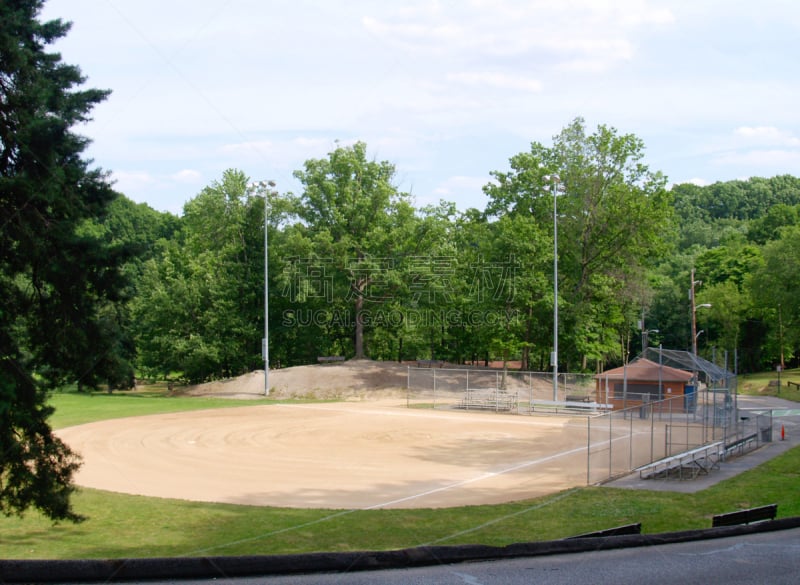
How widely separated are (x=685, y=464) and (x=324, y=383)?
35.6 m

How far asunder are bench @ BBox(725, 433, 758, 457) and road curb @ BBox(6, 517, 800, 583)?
16.2 m

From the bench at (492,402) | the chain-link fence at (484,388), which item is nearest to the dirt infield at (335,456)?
the bench at (492,402)

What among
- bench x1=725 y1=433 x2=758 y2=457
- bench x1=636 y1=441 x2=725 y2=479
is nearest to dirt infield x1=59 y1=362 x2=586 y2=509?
bench x1=636 y1=441 x2=725 y2=479

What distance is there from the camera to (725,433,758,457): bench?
957 inches

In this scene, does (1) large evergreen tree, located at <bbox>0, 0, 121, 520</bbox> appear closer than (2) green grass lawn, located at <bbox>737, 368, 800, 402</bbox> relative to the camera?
Yes

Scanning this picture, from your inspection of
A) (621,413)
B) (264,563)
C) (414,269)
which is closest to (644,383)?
(621,413)

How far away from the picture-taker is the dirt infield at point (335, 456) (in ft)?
62.7

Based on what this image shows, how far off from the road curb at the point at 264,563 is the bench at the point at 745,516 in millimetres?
2946

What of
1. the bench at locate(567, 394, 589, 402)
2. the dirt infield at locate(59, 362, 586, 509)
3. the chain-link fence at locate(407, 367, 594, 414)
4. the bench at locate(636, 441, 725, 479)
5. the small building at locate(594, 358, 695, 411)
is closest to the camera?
the dirt infield at locate(59, 362, 586, 509)

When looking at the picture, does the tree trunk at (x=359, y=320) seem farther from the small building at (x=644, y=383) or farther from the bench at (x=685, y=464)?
the bench at (x=685, y=464)

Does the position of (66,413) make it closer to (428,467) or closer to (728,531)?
(428,467)

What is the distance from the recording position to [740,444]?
26.0m

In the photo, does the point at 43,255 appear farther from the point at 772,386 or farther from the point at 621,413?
the point at 772,386

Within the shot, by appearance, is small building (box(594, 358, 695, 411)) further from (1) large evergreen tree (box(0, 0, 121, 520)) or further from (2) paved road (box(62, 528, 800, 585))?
(1) large evergreen tree (box(0, 0, 121, 520))
